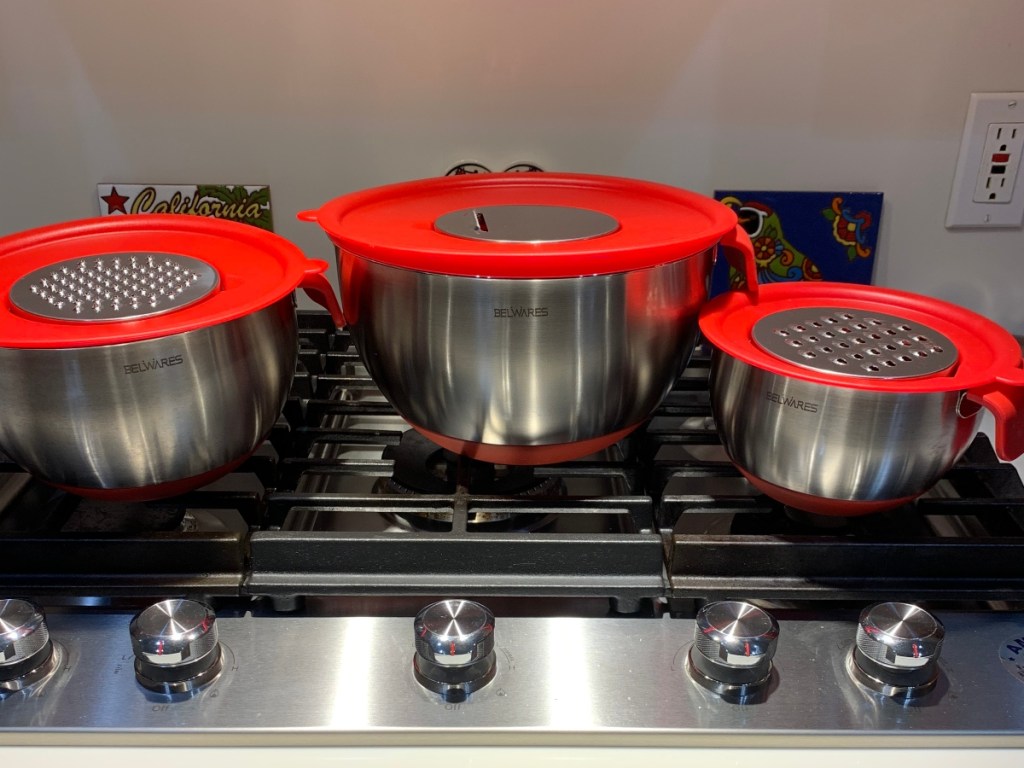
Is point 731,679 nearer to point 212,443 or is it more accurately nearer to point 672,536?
point 672,536

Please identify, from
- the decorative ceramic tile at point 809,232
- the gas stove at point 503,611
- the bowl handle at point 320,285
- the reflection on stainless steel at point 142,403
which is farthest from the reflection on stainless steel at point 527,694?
the decorative ceramic tile at point 809,232

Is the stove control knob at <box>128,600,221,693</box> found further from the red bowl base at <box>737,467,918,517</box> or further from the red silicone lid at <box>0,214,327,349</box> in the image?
the red bowl base at <box>737,467,918,517</box>

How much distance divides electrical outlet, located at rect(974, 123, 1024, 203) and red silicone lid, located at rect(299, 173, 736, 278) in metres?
0.40

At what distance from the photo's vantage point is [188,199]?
85 centimetres

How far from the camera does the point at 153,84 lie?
2.66 feet

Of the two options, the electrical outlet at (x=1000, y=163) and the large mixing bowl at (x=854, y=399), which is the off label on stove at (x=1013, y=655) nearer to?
the large mixing bowl at (x=854, y=399)

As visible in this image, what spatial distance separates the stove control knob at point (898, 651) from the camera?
47 centimetres

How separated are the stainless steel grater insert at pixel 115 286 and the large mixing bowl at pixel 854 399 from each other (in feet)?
1.13

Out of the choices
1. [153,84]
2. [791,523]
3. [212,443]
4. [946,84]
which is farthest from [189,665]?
[946,84]

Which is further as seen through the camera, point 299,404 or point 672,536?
point 299,404

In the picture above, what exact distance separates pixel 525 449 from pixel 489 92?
415mm

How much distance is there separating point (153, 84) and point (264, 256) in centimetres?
32

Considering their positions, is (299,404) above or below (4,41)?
below

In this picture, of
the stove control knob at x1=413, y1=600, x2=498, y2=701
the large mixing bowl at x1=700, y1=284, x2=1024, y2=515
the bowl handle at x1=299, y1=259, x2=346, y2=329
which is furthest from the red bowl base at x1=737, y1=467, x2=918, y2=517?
the bowl handle at x1=299, y1=259, x2=346, y2=329
